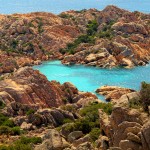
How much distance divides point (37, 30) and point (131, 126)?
82.5 m

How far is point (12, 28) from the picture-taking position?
96562 millimetres

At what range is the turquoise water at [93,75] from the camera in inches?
2480

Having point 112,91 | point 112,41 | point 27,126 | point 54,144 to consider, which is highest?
point 112,41

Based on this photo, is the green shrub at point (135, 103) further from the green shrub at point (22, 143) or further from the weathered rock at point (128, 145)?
the green shrub at point (22, 143)

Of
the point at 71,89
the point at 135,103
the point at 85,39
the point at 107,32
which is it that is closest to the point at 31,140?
the point at 135,103

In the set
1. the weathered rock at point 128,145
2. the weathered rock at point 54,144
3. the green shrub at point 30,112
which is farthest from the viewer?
the green shrub at point 30,112

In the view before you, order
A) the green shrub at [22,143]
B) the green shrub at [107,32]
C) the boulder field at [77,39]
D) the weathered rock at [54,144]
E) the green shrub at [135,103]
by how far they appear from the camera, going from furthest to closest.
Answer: the green shrub at [107,32] → the boulder field at [77,39] → the green shrub at [22,143] → the green shrub at [135,103] → the weathered rock at [54,144]

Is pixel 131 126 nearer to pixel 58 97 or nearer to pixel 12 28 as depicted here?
pixel 58 97

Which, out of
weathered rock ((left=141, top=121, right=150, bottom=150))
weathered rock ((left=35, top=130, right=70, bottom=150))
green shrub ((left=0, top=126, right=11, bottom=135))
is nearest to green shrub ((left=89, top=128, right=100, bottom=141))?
weathered rock ((left=35, top=130, right=70, bottom=150))

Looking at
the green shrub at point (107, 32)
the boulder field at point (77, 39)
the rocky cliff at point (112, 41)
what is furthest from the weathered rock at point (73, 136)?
the green shrub at point (107, 32)

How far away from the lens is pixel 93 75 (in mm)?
70375

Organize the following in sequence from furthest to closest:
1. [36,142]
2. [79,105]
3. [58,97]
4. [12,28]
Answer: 1. [12,28]
2. [58,97]
3. [79,105]
4. [36,142]

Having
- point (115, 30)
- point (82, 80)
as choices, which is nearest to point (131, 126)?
point (82, 80)

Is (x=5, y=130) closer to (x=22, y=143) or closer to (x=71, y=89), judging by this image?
(x=22, y=143)
